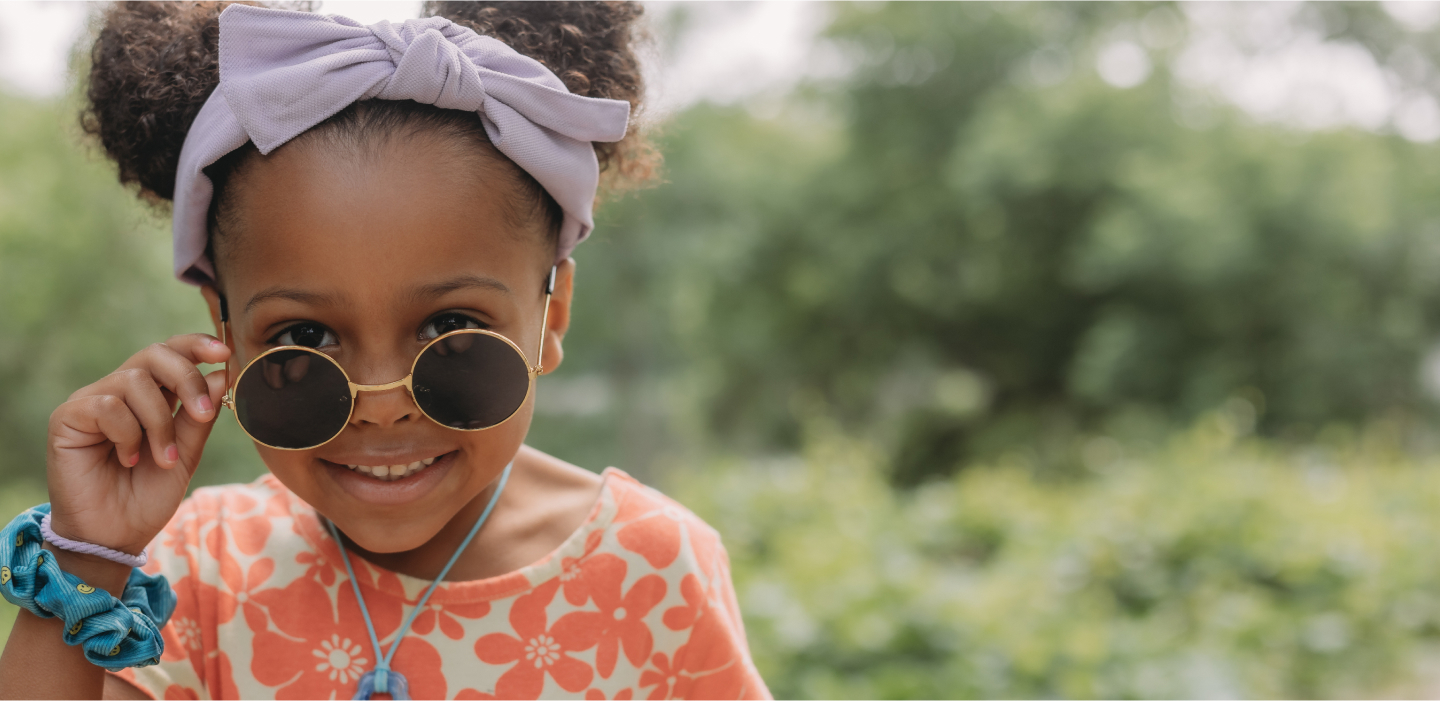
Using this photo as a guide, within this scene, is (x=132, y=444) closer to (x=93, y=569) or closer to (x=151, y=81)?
(x=93, y=569)

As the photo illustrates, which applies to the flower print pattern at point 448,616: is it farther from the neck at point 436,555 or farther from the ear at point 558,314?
the ear at point 558,314

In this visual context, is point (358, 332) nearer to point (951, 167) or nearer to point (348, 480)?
point (348, 480)

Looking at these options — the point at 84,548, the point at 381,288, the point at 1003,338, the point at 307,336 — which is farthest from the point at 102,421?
the point at 1003,338

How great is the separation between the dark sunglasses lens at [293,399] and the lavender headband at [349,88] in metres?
0.22

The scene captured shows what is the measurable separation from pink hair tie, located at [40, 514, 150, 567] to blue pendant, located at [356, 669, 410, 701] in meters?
0.32

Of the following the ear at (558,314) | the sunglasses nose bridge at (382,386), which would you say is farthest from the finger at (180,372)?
the ear at (558,314)

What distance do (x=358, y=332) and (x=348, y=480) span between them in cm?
21

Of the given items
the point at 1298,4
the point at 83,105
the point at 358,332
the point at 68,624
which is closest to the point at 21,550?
the point at 68,624

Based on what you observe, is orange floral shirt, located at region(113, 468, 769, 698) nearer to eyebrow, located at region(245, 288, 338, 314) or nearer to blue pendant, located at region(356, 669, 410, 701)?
blue pendant, located at region(356, 669, 410, 701)

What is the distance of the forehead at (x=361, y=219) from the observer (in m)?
1.10

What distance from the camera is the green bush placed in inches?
129

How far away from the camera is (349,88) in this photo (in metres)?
1.12

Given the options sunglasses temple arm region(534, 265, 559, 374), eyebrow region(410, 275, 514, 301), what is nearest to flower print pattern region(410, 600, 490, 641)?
sunglasses temple arm region(534, 265, 559, 374)

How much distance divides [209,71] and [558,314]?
1.83 feet
